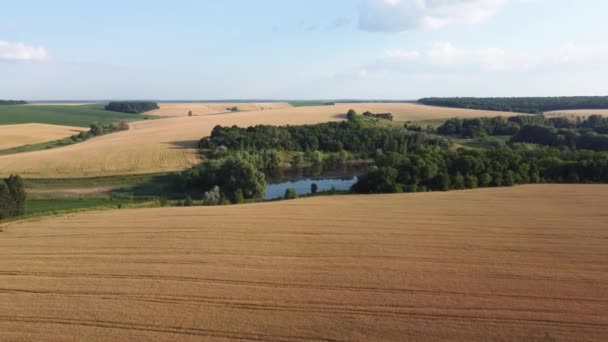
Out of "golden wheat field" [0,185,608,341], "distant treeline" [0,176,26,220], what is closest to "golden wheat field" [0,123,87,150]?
"distant treeline" [0,176,26,220]

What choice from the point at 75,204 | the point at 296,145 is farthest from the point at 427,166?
the point at 296,145

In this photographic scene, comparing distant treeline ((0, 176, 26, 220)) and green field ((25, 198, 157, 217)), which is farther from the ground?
distant treeline ((0, 176, 26, 220))

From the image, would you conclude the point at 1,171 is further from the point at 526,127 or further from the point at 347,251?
the point at 526,127

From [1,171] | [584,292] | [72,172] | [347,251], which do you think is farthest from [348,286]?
[1,171]

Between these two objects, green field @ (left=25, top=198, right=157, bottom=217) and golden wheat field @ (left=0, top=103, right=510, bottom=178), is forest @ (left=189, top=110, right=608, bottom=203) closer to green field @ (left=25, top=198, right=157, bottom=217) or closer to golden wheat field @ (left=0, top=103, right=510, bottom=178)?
golden wheat field @ (left=0, top=103, right=510, bottom=178)

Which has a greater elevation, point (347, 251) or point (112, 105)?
point (112, 105)

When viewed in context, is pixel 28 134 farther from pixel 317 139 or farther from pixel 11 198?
pixel 11 198
